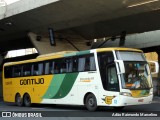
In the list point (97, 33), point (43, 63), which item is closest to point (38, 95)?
point (43, 63)

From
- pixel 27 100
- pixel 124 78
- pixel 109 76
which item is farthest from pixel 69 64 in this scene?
pixel 27 100

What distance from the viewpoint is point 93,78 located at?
18656 millimetres

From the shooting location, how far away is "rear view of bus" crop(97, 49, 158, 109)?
17312 millimetres

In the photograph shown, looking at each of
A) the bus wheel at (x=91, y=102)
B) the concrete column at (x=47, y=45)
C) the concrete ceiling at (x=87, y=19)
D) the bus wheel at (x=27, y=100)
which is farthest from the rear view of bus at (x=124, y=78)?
the concrete column at (x=47, y=45)

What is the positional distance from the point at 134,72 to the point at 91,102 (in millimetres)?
2578

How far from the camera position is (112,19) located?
3384 centimetres

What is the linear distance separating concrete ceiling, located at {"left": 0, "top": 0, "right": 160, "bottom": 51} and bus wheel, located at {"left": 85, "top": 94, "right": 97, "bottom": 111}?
10679 millimetres

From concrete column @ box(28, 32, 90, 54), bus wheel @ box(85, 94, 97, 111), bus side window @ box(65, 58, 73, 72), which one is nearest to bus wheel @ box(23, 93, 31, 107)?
bus side window @ box(65, 58, 73, 72)

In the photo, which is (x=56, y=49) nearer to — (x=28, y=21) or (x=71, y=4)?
(x=28, y=21)

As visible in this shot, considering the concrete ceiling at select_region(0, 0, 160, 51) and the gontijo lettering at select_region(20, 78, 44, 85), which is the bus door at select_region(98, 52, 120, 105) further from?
the concrete ceiling at select_region(0, 0, 160, 51)

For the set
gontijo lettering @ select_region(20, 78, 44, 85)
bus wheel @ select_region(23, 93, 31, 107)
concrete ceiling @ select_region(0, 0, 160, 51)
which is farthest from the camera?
concrete ceiling @ select_region(0, 0, 160, 51)

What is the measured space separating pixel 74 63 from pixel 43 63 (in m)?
3.17

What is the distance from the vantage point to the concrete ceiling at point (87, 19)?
95.7ft

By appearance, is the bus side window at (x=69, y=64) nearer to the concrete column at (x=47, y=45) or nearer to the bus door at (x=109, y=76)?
the bus door at (x=109, y=76)
